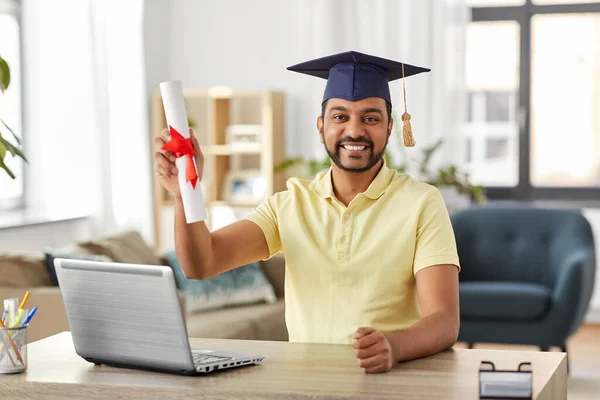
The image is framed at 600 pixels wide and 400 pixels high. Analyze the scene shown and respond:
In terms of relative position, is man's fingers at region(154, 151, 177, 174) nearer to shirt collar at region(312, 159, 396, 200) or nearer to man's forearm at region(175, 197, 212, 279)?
man's forearm at region(175, 197, 212, 279)

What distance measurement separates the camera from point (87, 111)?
5.84 meters

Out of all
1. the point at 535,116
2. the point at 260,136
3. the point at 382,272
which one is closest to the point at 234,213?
the point at 260,136

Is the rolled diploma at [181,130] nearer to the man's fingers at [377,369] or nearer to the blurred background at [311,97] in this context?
the man's fingers at [377,369]

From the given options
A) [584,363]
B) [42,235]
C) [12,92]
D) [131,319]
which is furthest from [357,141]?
[12,92]

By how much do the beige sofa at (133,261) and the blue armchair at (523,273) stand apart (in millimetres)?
964

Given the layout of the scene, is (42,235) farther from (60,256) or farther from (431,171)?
(431,171)

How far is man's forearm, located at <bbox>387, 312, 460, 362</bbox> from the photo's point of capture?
1.83 metres

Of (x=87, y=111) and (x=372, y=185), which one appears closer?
(x=372, y=185)

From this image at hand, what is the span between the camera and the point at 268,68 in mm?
7164

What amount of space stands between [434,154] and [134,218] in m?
2.02

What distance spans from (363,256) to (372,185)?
17 centimetres

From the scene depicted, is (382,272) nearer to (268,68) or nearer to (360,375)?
(360,375)

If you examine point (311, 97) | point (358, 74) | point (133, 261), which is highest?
point (311, 97)

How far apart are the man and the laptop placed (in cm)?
26
